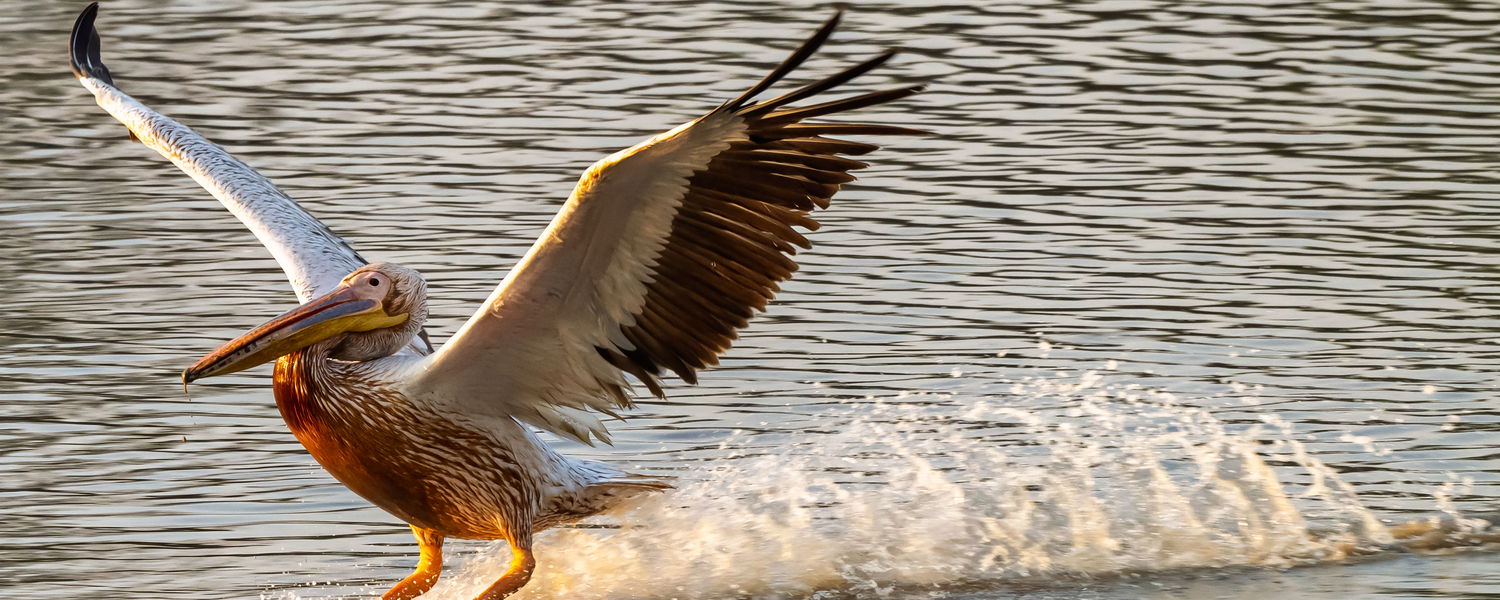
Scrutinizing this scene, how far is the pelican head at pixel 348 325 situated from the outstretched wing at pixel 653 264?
0.72 ft

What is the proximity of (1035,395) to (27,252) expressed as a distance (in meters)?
5.53

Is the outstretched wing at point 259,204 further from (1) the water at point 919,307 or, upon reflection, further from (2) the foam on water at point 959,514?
(2) the foam on water at point 959,514

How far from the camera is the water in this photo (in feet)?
23.5

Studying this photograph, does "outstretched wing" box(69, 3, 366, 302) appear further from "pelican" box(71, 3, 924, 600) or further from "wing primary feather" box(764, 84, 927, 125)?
"wing primary feather" box(764, 84, 927, 125)

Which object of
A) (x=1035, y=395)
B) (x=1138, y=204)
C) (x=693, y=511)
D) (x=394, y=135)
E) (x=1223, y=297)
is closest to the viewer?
(x=693, y=511)

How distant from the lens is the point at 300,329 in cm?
636

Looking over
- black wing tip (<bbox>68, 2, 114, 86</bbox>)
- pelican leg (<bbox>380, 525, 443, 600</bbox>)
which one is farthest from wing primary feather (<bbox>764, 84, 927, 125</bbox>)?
black wing tip (<bbox>68, 2, 114, 86</bbox>)

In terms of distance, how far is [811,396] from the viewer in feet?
28.6

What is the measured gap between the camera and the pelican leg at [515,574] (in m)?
6.50

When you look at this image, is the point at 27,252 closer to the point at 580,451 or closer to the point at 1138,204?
the point at 580,451

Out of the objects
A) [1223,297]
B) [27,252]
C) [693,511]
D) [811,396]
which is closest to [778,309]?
[811,396]

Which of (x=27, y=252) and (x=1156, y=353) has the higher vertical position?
(x=1156, y=353)

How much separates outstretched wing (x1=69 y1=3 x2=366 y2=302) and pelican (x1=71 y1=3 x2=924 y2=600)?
14 centimetres

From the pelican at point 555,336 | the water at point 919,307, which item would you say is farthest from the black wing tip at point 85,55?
the pelican at point 555,336
